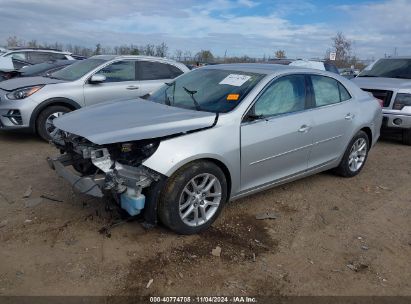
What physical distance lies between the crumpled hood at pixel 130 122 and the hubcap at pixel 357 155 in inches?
106

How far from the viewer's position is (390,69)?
9.27m

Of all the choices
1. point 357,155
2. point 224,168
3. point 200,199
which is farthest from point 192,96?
point 357,155

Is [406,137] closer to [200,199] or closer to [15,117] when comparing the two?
[200,199]

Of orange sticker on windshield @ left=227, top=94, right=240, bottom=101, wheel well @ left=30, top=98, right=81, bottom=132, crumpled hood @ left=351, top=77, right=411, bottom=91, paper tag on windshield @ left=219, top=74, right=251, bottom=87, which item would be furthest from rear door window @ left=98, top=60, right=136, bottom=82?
crumpled hood @ left=351, top=77, right=411, bottom=91

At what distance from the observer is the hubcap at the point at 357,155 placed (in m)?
5.82

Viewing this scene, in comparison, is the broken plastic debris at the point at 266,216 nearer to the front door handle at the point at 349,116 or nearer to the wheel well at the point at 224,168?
the wheel well at the point at 224,168

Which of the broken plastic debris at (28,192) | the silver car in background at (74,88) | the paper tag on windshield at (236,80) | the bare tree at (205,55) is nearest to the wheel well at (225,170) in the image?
the paper tag on windshield at (236,80)

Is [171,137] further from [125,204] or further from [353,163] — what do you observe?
[353,163]

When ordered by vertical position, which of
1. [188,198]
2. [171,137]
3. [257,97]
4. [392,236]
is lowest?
[392,236]

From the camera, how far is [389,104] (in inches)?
316

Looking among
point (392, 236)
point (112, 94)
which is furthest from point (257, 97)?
point (112, 94)

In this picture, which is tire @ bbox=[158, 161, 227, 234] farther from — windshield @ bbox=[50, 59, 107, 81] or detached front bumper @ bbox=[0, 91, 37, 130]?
windshield @ bbox=[50, 59, 107, 81]

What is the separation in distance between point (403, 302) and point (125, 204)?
7.81 ft

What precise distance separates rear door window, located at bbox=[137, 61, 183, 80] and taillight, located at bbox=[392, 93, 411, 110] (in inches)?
173
